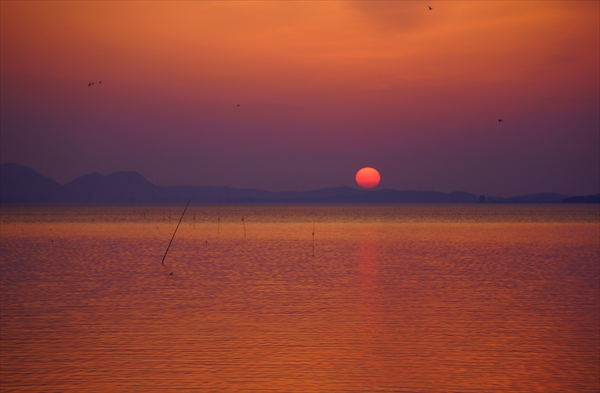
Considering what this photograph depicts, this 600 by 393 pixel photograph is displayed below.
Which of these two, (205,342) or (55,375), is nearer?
(55,375)

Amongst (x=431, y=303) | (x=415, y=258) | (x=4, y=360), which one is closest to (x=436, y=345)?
(x=431, y=303)

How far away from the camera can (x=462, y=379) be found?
1644cm

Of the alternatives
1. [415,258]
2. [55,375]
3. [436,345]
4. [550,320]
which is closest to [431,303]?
[550,320]

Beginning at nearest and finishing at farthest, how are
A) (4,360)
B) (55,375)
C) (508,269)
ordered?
(55,375)
(4,360)
(508,269)

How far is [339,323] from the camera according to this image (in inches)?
936

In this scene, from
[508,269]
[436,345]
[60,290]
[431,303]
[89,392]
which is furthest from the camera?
[508,269]

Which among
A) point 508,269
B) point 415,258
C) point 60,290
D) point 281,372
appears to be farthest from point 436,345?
point 415,258

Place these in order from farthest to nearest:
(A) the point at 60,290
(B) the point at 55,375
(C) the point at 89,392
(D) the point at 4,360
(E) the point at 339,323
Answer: (A) the point at 60,290
(E) the point at 339,323
(D) the point at 4,360
(B) the point at 55,375
(C) the point at 89,392

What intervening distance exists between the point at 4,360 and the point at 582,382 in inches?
542

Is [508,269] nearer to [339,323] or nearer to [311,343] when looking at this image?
[339,323]

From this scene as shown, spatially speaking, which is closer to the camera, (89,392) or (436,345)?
Answer: (89,392)

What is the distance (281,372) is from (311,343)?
344 centimetres

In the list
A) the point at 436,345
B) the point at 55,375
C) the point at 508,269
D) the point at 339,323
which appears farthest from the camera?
the point at 508,269

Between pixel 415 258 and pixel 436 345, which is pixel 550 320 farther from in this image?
pixel 415 258
